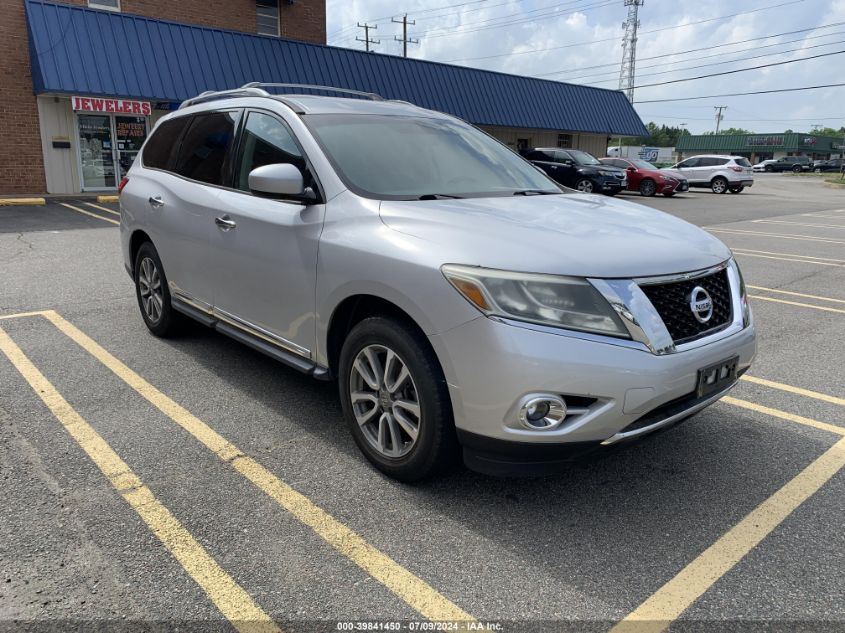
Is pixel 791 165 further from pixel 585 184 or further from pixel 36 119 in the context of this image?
pixel 36 119

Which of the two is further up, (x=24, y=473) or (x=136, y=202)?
(x=136, y=202)

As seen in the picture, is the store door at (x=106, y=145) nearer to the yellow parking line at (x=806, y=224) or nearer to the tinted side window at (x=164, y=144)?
the tinted side window at (x=164, y=144)

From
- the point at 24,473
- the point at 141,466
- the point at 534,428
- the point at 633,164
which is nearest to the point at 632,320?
the point at 534,428

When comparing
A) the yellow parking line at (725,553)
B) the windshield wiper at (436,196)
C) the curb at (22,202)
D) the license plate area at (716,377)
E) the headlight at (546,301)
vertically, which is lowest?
the yellow parking line at (725,553)

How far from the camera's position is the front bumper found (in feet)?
8.23

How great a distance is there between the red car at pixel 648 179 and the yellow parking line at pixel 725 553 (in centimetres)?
2332

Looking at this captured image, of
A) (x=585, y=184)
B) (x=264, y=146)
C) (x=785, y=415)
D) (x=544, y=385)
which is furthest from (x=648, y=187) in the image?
(x=544, y=385)

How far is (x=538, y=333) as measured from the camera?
8.27ft

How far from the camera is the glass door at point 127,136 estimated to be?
742 inches

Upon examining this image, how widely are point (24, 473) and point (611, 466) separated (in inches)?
116

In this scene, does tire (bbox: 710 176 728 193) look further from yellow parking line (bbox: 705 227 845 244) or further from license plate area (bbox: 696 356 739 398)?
license plate area (bbox: 696 356 739 398)

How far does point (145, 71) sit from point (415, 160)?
16.6 m

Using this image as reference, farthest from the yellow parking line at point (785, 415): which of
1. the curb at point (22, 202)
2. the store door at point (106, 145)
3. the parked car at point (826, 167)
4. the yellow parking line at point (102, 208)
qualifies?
the parked car at point (826, 167)

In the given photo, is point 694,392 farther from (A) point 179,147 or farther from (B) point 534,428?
(A) point 179,147
